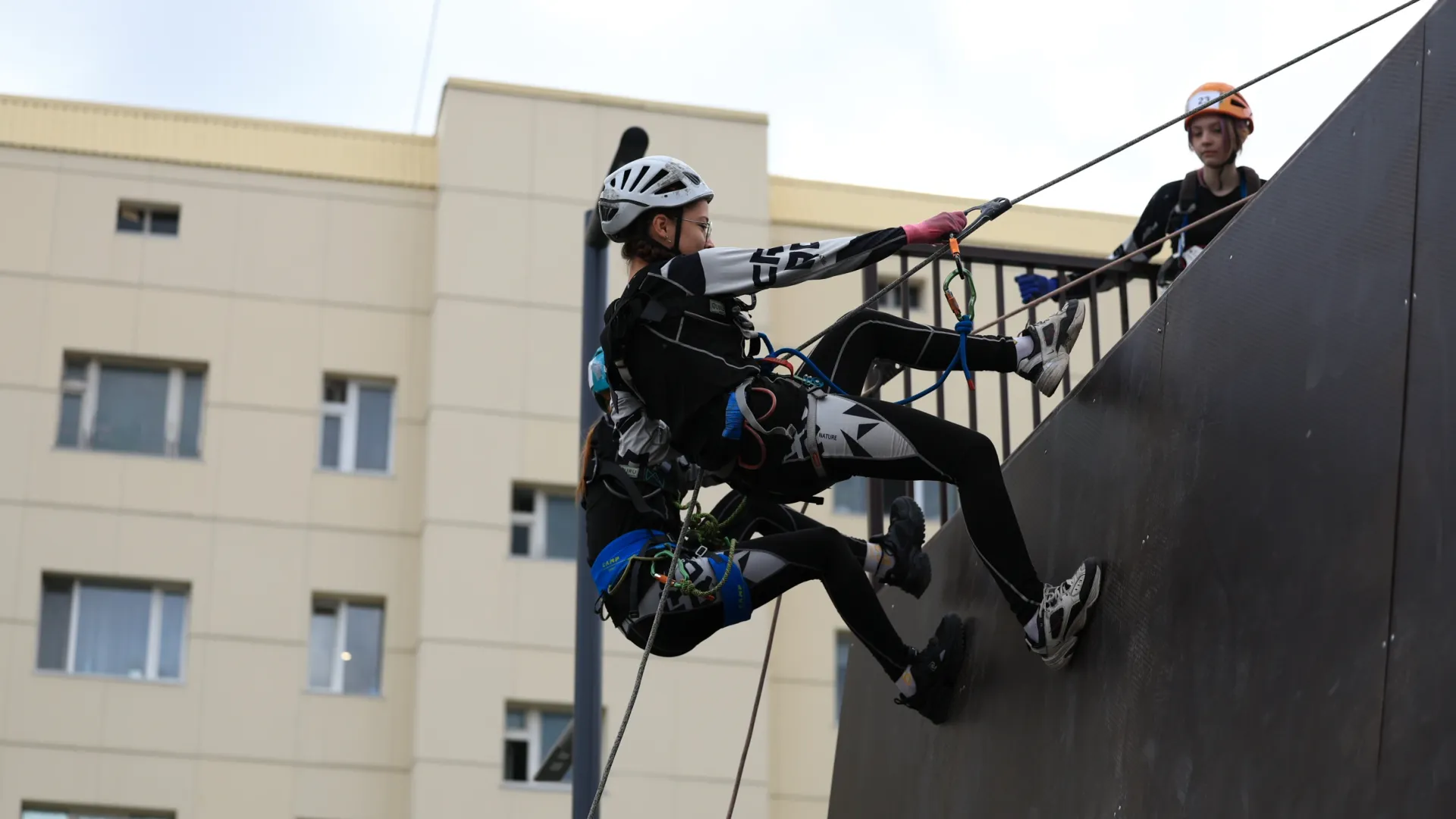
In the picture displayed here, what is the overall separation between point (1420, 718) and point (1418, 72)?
1730mm

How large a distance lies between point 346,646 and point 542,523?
2.85 m

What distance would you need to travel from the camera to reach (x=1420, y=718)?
497cm

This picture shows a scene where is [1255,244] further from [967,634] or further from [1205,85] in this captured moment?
[1205,85]

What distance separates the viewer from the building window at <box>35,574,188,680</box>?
25.8 metres

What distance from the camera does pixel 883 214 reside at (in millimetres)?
28891

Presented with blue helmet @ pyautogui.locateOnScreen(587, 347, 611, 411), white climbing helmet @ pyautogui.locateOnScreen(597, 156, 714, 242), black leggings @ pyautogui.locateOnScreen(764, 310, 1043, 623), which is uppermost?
white climbing helmet @ pyautogui.locateOnScreen(597, 156, 714, 242)

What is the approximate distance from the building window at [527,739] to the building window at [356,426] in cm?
364

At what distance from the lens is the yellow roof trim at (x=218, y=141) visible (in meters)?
27.3

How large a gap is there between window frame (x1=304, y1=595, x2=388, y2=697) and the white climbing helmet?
19777 millimetres

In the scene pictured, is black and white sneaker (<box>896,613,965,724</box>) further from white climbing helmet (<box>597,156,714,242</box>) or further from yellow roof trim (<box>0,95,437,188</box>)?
yellow roof trim (<box>0,95,437,188</box>)

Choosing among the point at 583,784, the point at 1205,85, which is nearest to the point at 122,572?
the point at 583,784

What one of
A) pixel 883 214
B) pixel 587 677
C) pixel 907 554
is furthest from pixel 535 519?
pixel 907 554

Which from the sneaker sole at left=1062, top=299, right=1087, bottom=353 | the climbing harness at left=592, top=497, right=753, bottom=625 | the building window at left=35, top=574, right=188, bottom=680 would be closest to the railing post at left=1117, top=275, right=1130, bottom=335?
the sneaker sole at left=1062, top=299, right=1087, bottom=353

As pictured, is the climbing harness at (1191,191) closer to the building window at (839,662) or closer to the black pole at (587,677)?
the black pole at (587,677)
